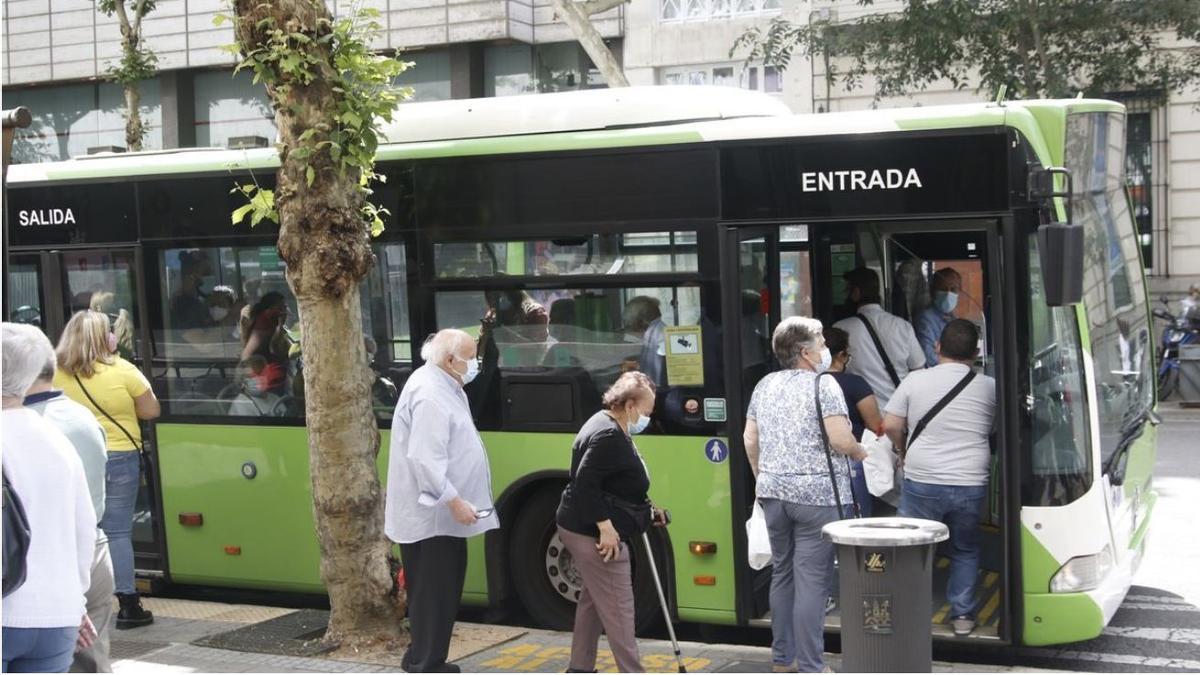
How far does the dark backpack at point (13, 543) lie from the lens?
452cm

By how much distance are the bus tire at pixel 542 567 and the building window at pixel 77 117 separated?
21608mm

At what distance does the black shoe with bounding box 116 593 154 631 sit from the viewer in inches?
351

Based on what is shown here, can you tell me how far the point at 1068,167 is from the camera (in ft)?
24.5

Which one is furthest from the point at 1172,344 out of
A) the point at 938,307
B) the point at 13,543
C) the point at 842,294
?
the point at 13,543

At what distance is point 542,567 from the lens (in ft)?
28.2

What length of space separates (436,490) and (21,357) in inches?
99.2

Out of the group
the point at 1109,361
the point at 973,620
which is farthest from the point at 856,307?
the point at 973,620

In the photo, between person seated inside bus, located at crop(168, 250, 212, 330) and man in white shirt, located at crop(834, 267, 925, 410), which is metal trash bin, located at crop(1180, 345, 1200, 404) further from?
person seated inside bus, located at crop(168, 250, 212, 330)

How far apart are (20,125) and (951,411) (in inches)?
176

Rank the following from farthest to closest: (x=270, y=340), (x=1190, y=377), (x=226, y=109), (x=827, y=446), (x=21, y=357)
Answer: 1. (x=226, y=109)
2. (x=1190, y=377)
3. (x=270, y=340)
4. (x=827, y=446)
5. (x=21, y=357)

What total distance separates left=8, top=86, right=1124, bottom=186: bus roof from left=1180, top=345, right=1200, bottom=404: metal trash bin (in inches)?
524

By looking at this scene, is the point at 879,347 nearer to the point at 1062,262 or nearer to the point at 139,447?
the point at 1062,262

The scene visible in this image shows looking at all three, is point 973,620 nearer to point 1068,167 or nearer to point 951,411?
point 951,411

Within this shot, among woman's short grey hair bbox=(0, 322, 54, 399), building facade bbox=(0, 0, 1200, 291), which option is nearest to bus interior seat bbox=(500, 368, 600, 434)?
woman's short grey hair bbox=(0, 322, 54, 399)
